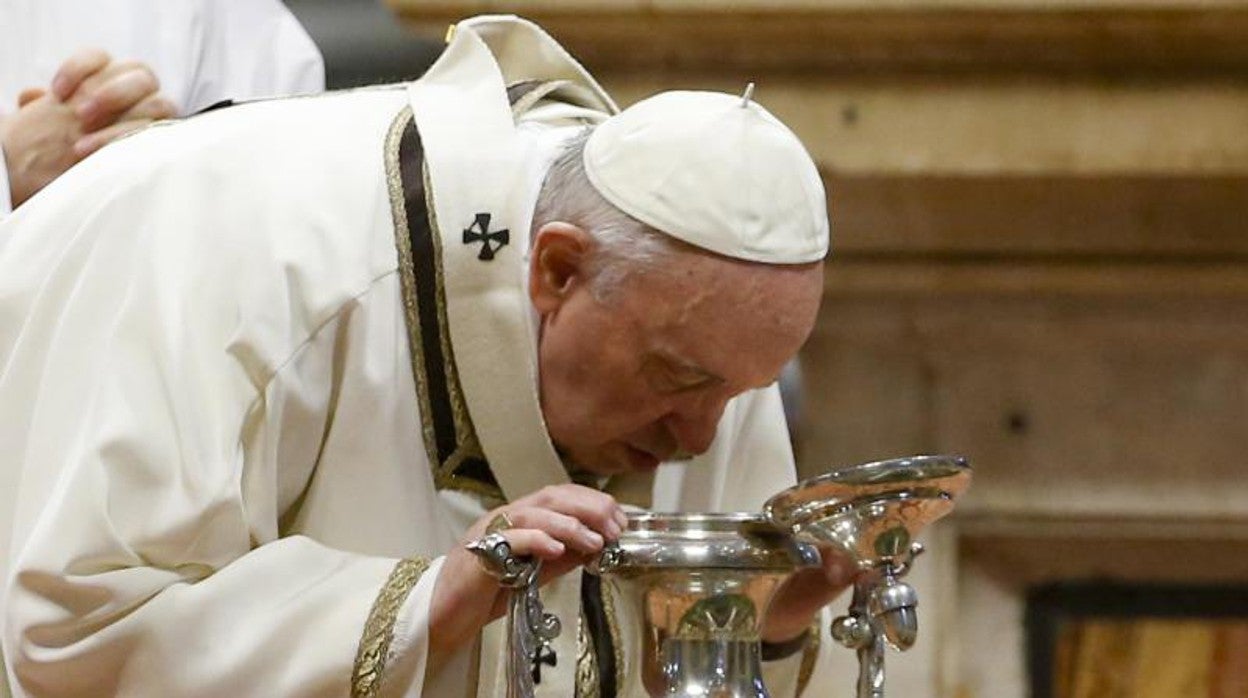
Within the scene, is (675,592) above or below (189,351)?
below

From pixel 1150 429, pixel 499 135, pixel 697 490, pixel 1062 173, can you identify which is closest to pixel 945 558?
pixel 1150 429

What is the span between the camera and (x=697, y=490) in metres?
3.27

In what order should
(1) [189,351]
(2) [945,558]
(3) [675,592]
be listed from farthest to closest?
(2) [945,558] < (1) [189,351] < (3) [675,592]

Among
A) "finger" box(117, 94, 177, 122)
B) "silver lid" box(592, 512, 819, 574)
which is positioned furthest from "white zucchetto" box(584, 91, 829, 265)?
"finger" box(117, 94, 177, 122)

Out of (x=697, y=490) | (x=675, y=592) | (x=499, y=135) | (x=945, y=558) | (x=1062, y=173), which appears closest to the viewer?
(x=675, y=592)

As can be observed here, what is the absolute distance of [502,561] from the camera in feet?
8.35

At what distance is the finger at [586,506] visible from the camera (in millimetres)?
2594

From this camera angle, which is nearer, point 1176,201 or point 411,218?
point 411,218

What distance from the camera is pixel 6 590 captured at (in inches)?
109

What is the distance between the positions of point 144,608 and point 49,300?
0.36m

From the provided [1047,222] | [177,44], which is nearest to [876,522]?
[177,44]

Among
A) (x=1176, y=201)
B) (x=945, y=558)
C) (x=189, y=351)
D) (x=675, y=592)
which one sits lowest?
(x=945, y=558)

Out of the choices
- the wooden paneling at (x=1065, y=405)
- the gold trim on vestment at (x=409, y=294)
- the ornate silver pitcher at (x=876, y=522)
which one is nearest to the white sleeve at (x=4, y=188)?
the gold trim on vestment at (x=409, y=294)

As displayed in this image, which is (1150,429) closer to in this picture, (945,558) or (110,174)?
(945,558)
